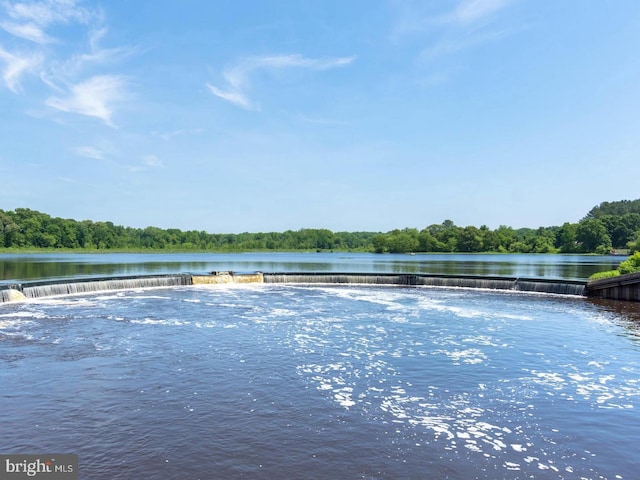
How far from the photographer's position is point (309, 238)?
194 metres

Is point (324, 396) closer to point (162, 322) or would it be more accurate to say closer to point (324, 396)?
point (324, 396)

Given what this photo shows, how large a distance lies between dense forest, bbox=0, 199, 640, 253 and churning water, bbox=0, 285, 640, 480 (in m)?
97.6

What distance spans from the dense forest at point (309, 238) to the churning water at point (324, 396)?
97.6 meters

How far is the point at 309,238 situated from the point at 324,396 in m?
182

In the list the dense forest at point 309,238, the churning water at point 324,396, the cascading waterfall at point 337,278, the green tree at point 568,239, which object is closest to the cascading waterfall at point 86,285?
the churning water at point 324,396

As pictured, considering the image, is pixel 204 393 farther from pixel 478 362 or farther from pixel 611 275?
pixel 611 275

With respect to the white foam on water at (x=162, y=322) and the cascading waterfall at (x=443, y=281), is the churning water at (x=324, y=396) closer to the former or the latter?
the white foam on water at (x=162, y=322)

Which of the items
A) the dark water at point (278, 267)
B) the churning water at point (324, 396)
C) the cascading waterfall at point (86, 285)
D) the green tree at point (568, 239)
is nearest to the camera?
the churning water at point (324, 396)

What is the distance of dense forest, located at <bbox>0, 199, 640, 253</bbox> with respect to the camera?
132375 mm

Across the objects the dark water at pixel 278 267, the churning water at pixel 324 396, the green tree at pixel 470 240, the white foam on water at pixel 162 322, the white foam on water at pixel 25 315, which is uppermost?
the green tree at pixel 470 240

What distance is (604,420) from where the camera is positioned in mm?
10391

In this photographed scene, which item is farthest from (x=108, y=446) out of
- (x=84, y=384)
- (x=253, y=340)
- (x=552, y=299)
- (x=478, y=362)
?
(x=552, y=299)

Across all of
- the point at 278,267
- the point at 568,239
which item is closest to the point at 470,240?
the point at 568,239

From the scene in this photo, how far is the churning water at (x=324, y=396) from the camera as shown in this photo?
8.34 m
